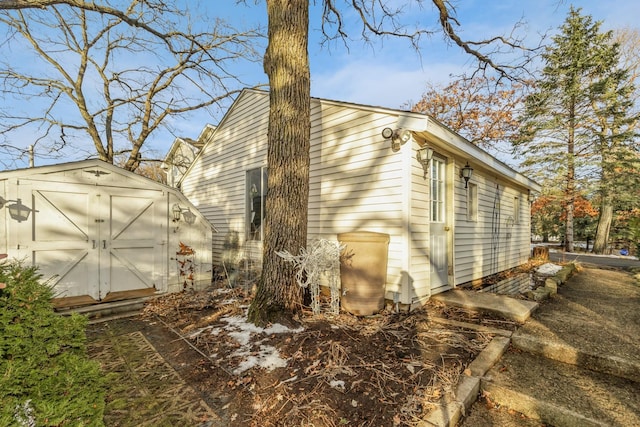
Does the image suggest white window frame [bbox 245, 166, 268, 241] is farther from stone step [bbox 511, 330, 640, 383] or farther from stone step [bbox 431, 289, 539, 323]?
stone step [bbox 511, 330, 640, 383]

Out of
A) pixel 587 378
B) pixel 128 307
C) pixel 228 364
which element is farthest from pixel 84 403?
pixel 128 307

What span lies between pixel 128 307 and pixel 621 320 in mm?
7918

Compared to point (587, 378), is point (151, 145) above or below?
above

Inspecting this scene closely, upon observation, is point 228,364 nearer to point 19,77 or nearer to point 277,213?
point 277,213

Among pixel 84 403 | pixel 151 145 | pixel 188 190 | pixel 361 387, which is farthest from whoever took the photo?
pixel 151 145

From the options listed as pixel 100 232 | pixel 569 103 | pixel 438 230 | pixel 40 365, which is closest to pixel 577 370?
pixel 438 230

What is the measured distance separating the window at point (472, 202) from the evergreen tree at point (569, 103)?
11.4 meters

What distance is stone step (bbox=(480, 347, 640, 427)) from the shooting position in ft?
7.08

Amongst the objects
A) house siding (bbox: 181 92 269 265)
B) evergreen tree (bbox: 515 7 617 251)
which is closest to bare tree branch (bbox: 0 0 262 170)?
house siding (bbox: 181 92 269 265)

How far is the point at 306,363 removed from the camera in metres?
2.89

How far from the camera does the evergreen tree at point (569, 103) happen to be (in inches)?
548

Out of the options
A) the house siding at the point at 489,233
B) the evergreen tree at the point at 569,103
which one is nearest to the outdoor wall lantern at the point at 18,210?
the house siding at the point at 489,233

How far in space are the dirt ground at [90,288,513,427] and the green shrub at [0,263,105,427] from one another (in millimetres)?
1039

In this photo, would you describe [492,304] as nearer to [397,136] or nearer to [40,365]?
[397,136]
